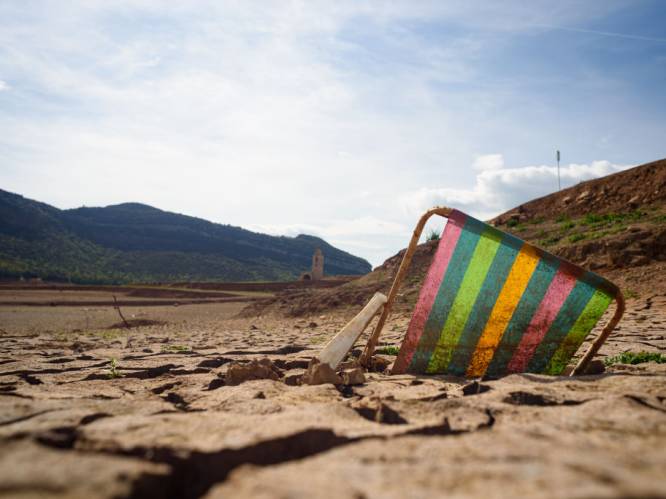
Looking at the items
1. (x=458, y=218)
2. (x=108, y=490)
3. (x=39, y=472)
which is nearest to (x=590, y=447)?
(x=108, y=490)

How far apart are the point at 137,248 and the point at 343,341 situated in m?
63.6

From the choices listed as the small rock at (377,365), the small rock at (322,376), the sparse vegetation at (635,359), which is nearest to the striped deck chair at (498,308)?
the small rock at (377,365)

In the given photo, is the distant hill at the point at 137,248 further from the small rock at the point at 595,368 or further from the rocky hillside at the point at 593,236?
the small rock at the point at 595,368

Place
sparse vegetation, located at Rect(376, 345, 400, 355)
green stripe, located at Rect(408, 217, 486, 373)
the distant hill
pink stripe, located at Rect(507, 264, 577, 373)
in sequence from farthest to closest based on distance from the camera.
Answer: the distant hill, sparse vegetation, located at Rect(376, 345, 400, 355), green stripe, located at Rect(408, 217, 486, 373), pink stripe, located at Rect(507, 264, 577, 373)

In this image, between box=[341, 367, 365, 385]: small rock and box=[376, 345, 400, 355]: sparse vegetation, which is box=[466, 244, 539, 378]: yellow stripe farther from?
box=[376, 345, 400, 355]: sparse vegetation

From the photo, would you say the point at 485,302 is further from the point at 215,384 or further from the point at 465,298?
the point at 215,384

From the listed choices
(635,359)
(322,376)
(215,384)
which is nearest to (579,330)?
(635,359)

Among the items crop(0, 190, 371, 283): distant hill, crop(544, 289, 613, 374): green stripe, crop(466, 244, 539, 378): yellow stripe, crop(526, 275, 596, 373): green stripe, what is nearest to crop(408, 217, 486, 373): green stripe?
crop(466, 244, 539, 378): yellow stripe

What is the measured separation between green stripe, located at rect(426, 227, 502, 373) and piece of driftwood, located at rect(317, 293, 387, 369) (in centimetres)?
47

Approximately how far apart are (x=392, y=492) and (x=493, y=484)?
0.76 feet

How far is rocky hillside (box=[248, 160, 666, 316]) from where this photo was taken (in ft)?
28.4

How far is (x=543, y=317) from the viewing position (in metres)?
2.68

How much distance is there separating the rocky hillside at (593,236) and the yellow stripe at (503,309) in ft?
20.1

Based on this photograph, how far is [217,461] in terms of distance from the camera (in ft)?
4.25
